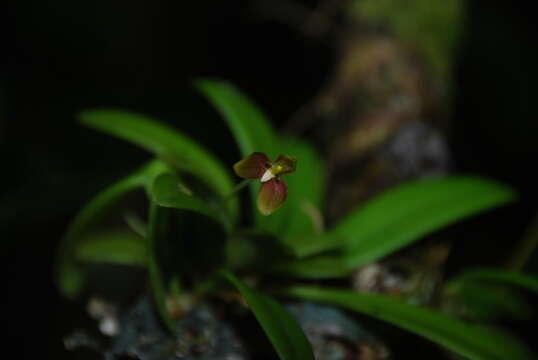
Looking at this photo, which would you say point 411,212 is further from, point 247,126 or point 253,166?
point 253,166

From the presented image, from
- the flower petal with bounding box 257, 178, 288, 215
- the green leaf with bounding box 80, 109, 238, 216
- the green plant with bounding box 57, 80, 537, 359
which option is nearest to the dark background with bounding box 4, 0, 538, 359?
the green plant with bounding box 57, 80, 537, 359

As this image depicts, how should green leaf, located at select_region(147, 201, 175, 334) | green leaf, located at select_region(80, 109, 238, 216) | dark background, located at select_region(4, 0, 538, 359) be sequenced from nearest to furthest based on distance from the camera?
green leaf, located at select_region(147, 201, 175, 334), green leaf, located at select_region(80, 109, 238, 216), dark background, located at select_region(4, 0, 538, 359)

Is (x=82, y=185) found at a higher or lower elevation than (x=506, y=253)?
higher

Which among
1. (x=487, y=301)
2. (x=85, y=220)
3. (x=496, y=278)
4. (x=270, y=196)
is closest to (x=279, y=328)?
(x=270, y=196)

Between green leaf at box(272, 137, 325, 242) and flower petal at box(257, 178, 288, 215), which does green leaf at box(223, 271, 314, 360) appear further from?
green leaf at box(272, 137, 325, 242)

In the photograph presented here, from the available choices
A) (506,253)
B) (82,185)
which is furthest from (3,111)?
(506,253)

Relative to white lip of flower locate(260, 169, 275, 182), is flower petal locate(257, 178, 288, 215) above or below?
below

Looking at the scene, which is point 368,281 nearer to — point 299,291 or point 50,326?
point 299,291
